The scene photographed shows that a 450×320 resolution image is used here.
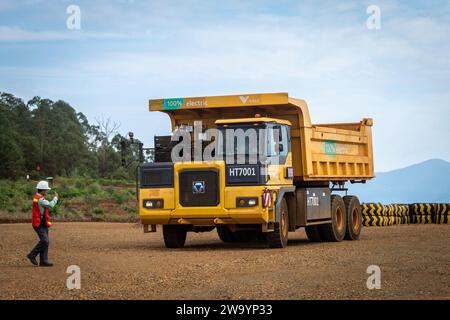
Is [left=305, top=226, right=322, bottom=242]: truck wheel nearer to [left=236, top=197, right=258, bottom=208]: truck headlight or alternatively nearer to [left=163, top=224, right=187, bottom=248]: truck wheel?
[left=163, top=224, right=187, bottom=248]: truck wheel

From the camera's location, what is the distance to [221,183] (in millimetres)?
19688

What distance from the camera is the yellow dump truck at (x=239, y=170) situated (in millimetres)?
19688

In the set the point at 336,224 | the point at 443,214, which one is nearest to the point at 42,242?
the point at 336,224

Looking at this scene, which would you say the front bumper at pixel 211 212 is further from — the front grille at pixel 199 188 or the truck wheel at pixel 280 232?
the truck wheel at pixel 280 232

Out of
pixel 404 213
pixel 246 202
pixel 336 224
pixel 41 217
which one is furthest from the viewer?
pixel 404 213

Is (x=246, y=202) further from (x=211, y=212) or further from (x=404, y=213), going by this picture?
(x=404, y=213)

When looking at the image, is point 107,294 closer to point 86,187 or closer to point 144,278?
point 144,278

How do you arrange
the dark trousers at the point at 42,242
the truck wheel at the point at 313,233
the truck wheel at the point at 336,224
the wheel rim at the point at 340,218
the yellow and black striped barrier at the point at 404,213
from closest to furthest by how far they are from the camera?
the dark trousers at the point at 42,242, the truck wheel at the point at 336,224, the truck wheel at the point at 313,233, the wheel rim at the point at 340,218, the yellow and black striped barrier at the point at 404,213

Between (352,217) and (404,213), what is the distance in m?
9.66

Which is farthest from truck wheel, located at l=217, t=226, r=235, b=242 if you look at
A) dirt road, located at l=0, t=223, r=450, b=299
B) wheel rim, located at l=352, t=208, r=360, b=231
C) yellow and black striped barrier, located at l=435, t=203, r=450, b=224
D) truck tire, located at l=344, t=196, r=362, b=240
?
yellow and black striped barrier, located at l=435, t=203, r=450, b=224

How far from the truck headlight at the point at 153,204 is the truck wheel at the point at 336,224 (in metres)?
5.77

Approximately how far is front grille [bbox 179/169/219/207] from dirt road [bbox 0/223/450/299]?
118cm

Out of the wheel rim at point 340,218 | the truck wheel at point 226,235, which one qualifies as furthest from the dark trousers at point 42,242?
the wheel rim at point 340,218

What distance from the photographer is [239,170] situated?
19.6m
